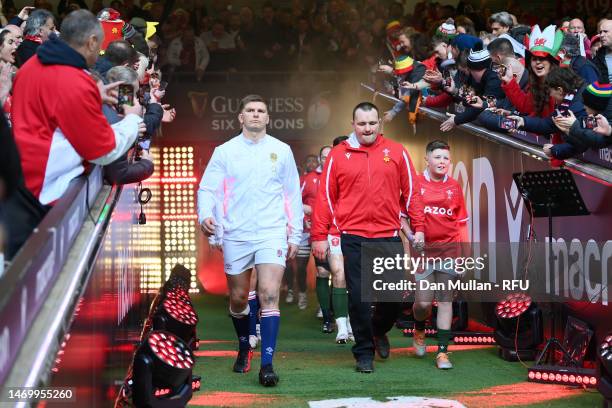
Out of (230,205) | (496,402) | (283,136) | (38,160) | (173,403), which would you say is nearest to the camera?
(38,160)

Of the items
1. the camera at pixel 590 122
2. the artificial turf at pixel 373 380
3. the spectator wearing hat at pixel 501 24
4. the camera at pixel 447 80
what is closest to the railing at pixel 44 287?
the artificial turf at pixel 373 380

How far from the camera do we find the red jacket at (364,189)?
9008 mm

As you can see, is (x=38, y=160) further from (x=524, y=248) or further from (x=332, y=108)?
(x=332, y=108)

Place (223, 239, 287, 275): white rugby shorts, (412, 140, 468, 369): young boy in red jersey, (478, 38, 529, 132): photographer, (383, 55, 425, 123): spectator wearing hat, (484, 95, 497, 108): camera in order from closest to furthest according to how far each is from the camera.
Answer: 1. (223, 239, 287, 275): white rugby shorts
2. (412, 140, 468, 369): young boy in red jersey
3. (478, 38, 529, 132): photographer
4. (484, 95, 497, 108): camera
5. (383, 55, 425, 123): spectator wearing hat

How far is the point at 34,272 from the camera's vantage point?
3.58 m

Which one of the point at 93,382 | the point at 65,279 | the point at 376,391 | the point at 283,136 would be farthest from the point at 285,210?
the point at 283,136

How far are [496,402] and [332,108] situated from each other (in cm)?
1130

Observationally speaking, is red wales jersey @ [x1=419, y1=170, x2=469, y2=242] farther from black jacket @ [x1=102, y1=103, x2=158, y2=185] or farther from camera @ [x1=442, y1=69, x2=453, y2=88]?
black jacket @ [x1=102, y1=103, x2=158, y2=185]

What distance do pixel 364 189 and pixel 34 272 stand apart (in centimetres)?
565

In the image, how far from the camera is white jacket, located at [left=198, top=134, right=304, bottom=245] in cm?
865

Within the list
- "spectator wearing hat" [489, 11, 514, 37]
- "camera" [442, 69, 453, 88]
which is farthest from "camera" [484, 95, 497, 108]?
"spectator wearing hat" [489, 11, 514, 37]

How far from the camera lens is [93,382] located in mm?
5191

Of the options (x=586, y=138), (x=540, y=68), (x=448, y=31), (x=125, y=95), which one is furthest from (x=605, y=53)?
(x=125, y=95)

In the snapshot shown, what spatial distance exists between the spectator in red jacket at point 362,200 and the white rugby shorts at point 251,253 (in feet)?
1.53
